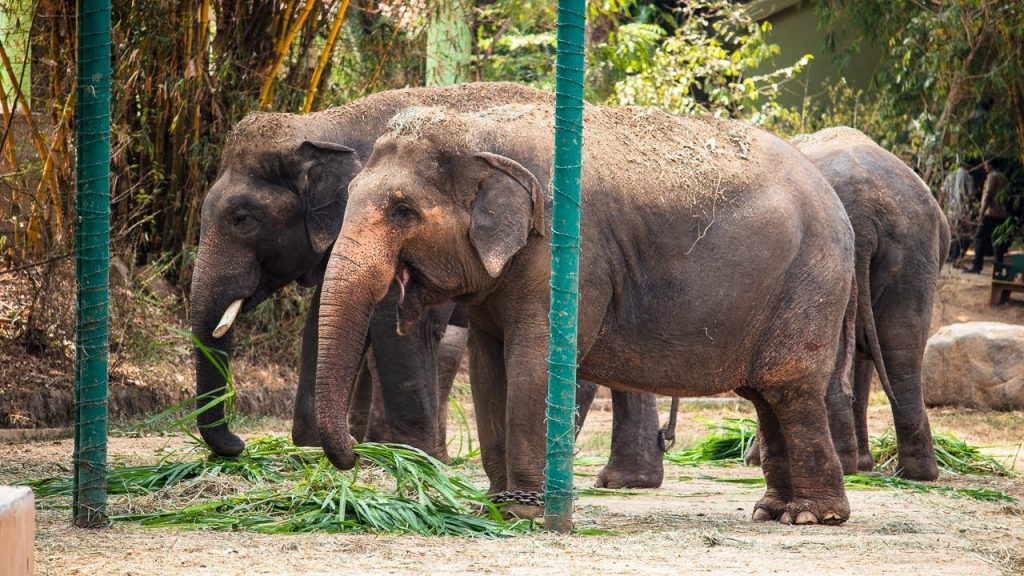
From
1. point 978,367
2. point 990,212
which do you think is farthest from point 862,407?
point 990,212

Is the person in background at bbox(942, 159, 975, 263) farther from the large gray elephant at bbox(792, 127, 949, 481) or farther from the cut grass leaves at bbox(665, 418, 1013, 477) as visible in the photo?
the large gray elephant at bbox(792, 127, 949, 481)

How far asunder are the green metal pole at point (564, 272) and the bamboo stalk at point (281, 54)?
5.81 m

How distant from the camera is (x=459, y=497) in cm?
644

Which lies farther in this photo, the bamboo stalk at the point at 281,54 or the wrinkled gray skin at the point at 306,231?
the bamboo stalk at the point at 281,54

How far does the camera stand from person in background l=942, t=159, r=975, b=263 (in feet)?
61.2

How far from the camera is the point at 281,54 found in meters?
11.5

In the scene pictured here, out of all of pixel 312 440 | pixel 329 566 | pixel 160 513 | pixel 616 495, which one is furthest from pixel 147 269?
pixel 329 566

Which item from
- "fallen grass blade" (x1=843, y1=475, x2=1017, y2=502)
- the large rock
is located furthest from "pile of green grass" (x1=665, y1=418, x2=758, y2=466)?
the large rock

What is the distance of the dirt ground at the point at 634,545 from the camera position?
16.4ft

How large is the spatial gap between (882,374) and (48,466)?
4.49 m

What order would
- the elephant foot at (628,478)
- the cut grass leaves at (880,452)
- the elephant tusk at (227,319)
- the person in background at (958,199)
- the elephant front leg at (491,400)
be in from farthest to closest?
the person in background at (958,199)
the cut grass leaves at (880,452)
the elephant foot at (628,478)
the elephant tusk at (227,319)
the elephant front leg at (491,400)

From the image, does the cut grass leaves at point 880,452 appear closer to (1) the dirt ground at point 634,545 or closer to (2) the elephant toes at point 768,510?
(1) the dirt ground at point 634,545

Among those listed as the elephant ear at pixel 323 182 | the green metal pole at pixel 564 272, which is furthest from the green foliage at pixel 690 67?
the green metal pole at pixel 564 272

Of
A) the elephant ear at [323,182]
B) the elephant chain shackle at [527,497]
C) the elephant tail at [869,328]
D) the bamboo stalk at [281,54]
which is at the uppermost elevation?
the bamboo stalk at [281,54]
